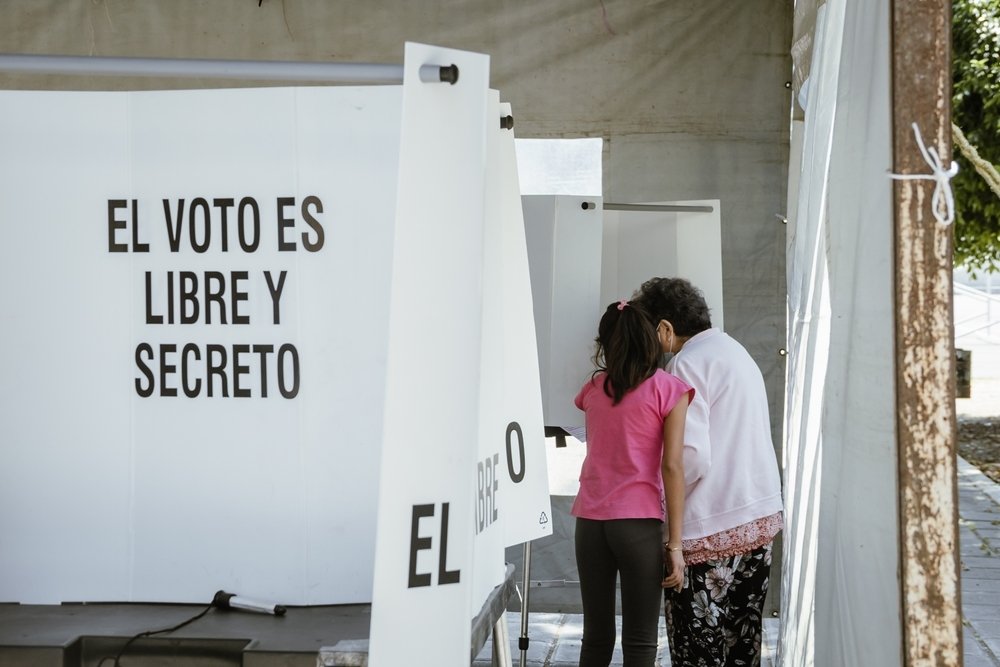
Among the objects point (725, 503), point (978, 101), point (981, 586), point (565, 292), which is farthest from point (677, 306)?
point (978, 101)

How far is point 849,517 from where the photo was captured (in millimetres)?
1767

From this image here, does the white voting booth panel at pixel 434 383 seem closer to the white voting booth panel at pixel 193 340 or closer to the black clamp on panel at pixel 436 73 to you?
the black clamp on panel at pixel 436 73

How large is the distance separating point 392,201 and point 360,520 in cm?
67

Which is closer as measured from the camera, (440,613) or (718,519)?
(440,613)

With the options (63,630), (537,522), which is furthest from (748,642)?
(63,630)

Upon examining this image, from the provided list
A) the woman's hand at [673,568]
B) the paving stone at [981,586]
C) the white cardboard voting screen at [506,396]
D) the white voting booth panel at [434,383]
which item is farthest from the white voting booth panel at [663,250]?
the paving stone at [981,586]

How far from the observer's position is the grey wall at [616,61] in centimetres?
399

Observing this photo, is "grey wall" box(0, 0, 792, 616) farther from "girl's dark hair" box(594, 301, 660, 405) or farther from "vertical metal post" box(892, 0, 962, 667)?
"vertical metal post" box(892, 0, 962, 667)

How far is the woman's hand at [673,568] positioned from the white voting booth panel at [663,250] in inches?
38.8

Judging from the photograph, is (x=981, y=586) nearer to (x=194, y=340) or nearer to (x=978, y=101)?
(x=194, y=340)

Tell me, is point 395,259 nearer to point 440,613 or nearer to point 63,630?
point 440,613

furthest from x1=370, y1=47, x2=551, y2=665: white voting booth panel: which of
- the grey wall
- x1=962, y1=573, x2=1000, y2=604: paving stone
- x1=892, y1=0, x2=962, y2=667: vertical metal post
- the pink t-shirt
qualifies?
x1=962, y1=573, x2=1000, y2=604: paving stone

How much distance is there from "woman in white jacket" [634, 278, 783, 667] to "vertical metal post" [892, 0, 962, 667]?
135 centimetres

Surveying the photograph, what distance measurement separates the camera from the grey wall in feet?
13.1
